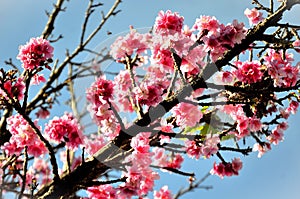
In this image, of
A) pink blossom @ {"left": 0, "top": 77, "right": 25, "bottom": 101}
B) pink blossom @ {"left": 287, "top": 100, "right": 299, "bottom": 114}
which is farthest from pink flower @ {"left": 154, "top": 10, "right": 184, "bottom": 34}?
pink blossom @ {"left": 287, "top": 100, "right": 299, "bottom": 114}

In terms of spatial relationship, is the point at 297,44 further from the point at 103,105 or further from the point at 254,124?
the point at 103,105

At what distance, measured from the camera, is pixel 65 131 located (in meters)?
3.28

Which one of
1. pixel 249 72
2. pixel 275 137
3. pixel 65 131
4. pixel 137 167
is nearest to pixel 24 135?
pixel 65 131

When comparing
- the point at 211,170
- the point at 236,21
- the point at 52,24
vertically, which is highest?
the point at 52,24

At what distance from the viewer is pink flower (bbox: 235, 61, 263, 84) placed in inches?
126

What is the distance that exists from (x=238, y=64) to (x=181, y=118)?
72 cm

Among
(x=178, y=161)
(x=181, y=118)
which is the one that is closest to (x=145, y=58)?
(x=181, y=118)

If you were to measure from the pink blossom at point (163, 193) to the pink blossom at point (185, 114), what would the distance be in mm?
1926

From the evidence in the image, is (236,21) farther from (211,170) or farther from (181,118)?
(211,170)

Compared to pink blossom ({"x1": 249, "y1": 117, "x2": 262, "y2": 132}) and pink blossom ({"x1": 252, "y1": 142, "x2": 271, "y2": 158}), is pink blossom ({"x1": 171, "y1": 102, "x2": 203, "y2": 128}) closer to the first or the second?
pink blossom ({"x1": 249, "y1": 117, "x2": 262, "y2": 132})

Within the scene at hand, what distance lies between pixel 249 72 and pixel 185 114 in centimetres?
66

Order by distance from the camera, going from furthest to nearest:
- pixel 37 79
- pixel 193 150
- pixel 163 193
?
pixel 163 193 < pixel 37 79 < pixel 193 150

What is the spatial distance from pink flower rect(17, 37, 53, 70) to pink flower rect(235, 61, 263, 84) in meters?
1.64

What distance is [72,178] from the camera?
9.60 ft
